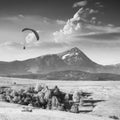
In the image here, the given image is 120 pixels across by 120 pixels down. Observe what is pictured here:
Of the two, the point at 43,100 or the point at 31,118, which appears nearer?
the point at 31,118

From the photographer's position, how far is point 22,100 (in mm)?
62000

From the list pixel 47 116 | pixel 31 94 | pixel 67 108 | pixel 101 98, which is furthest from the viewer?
pixel 101 98

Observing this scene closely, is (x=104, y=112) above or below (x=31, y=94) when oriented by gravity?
below

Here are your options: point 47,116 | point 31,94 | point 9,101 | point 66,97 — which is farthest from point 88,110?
point 47,116

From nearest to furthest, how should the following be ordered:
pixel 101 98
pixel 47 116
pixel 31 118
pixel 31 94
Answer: pixel 31 118
pixel 47 116
pixel 31 94
pixel 101 98

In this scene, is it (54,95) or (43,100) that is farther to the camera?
(54,95)

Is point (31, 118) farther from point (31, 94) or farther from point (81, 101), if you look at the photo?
point (81, 101)

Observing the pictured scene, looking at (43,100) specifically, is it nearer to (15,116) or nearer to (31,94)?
(31,94)

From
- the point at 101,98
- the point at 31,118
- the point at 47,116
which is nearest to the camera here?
the point at 31,118

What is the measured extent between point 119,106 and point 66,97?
13.5 m

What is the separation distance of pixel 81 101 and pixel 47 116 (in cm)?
2880

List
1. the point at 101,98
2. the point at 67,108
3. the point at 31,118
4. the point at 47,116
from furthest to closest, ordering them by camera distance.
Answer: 1. the point at 101,98
2. the point at 67,108
3. the point at 47,116
4. the point at 31,118

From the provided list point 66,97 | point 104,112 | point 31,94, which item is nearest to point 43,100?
point 31,94

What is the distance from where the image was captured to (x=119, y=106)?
6606cm
